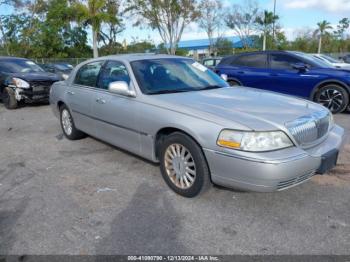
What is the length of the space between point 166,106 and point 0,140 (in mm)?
4365

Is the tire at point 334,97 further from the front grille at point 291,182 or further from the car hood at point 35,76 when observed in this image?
the car hood at point 35,76

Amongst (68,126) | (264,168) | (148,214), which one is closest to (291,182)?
(264,168)

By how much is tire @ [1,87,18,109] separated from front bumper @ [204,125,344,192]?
28.6ft

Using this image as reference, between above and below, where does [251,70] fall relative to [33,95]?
above

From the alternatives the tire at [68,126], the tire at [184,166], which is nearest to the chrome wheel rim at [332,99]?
the tire at [68,126]

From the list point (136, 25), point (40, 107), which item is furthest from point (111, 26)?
point (40, 107)

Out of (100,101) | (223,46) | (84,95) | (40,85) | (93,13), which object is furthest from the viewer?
(223,46)

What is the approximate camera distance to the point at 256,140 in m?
3.15

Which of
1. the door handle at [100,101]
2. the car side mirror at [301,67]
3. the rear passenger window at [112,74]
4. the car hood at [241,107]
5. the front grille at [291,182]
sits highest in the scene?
the rear passenger window at [112,74]

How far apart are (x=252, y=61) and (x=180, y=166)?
6707mm

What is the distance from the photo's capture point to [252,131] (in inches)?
124

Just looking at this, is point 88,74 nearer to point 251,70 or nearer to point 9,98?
point 251,70

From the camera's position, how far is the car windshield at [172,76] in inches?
171

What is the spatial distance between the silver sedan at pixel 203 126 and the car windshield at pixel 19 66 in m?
6.79
